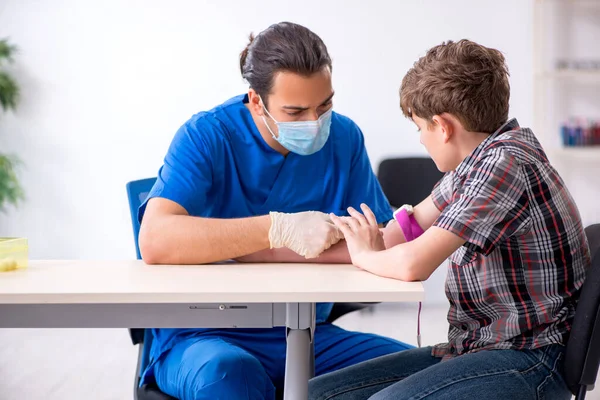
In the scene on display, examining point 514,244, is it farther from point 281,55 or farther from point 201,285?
point 281,55

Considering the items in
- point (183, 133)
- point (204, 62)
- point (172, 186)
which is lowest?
point (172, 186)

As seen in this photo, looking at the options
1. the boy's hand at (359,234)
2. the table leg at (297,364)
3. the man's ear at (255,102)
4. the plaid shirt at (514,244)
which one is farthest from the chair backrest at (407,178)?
the table leg at (297,364)

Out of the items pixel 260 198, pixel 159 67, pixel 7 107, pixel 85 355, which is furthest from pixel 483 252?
pixel 7 107

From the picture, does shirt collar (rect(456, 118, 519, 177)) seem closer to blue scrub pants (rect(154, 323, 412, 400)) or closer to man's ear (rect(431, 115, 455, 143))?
man's ear (rect(431, 115, 455, 143))

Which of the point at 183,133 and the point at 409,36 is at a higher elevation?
the point at 409,36

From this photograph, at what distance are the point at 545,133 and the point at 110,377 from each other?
8.41 feet

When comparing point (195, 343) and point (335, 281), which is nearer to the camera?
point (335, 281)

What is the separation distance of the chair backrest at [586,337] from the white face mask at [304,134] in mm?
650

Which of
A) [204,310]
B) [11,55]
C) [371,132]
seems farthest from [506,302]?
[11,55]

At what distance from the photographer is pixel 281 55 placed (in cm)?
159

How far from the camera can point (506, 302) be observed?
126cm

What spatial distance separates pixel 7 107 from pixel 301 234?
312 centimetres

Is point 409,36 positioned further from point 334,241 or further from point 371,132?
point 334,241

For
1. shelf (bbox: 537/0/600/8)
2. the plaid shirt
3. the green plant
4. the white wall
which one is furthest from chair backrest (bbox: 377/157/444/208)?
the plaid shirt
